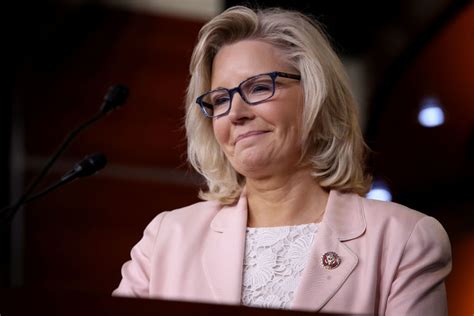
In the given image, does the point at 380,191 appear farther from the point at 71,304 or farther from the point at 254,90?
the point at 71,304

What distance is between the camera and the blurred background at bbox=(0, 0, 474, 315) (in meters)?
3.09

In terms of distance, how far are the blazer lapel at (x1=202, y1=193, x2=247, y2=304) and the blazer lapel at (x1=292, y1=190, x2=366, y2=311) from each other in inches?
5.1

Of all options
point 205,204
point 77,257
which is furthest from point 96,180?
point 205,204

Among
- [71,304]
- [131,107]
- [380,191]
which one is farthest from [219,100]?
[131,107]

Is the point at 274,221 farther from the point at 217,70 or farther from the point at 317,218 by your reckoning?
the point at 217,70

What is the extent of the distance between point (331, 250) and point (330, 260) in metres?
0.03

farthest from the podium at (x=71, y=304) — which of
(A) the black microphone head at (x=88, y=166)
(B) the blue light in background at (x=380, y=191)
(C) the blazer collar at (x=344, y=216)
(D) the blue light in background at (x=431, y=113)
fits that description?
(D) the blue light in background at (x=431, y=113)

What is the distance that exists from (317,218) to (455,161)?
4.49ft

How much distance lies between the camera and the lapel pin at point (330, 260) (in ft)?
5.38

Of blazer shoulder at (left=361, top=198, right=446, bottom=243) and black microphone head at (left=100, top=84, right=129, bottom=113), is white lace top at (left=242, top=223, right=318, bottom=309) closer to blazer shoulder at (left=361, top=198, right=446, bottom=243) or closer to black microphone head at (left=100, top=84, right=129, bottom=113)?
blazer shoulder at (left=361, top=198, right=446, bottom=243)

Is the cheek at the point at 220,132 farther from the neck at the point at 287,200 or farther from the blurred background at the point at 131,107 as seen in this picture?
the blurred background at the point at 131,107

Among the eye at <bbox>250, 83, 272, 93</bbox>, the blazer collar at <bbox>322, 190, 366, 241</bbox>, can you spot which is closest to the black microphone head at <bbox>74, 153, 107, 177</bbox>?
the eye at <bbox>250, 83, 272, 93</bbox>

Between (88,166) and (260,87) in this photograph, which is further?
(88,166)

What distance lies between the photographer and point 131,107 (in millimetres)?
3707
